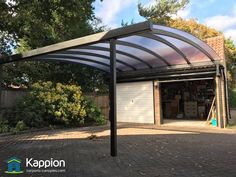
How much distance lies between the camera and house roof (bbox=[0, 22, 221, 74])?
7012 mm

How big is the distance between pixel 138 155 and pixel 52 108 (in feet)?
21.3

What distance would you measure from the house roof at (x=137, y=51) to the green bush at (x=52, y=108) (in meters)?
1.72

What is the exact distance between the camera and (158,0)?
28609 mm

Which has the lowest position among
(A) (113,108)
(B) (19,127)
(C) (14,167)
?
(C) (14,167)

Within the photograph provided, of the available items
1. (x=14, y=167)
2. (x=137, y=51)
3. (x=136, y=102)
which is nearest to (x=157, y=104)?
(x=136, y=102)

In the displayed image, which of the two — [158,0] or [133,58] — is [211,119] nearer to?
[133,58]

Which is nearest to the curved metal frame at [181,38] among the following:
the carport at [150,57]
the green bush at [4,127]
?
the carport at [150,57]

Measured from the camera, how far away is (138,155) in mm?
6238

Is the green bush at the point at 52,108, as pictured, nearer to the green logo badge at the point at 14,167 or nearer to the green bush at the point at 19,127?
the green bush at the point at 19,127

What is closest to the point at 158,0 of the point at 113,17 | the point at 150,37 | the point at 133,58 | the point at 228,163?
the point at 113,17

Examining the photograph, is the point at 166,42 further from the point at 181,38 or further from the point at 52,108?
the point at 52,108

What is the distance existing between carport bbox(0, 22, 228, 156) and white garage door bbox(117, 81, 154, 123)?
0.34 m

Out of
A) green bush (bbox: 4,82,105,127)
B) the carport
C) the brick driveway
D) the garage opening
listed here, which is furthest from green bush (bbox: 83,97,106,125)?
the brick driveway

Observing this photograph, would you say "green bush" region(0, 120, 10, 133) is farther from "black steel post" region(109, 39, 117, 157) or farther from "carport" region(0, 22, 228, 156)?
"black steel post" region(109, 39, 117, 157)
